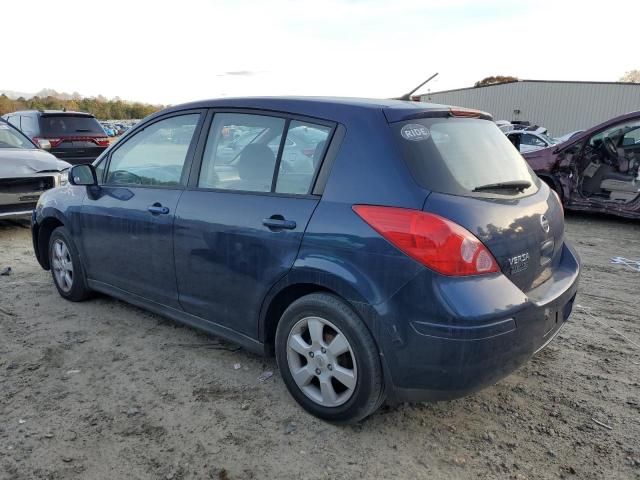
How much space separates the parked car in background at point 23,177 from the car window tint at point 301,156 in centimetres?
530

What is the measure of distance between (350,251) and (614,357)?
227 cm

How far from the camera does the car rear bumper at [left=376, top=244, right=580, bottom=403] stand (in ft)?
7.72

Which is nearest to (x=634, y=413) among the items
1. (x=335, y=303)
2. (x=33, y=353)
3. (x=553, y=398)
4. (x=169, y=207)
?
(x=553, y=398)

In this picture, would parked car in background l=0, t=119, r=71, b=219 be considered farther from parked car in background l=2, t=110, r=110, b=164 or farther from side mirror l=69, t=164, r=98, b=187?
parked car in background l=2, t=110, r=110, b=164

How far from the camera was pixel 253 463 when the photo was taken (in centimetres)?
256

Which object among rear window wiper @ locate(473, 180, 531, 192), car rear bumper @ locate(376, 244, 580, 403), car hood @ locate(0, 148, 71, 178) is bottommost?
car rear bumper @ locate(376, 244, 580, 403)

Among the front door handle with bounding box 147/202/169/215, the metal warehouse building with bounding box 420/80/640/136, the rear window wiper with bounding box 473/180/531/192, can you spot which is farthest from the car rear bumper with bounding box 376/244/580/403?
the metal warehouse building with bounding box 420/80/640/136

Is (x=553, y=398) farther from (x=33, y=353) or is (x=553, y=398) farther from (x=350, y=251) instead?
(x=33, y=353)

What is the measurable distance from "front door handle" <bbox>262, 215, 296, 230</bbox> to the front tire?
38cm

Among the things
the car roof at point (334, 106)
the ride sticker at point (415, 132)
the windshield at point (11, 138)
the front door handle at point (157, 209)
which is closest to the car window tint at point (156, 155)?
the front door handle at point (157, 209)

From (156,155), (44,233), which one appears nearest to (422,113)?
(156,155)

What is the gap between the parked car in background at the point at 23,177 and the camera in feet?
23.1

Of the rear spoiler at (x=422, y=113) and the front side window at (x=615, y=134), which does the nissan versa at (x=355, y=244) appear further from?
the front side window at (x=615, y=134)

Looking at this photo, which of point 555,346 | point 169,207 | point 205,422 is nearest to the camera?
point 205,422
